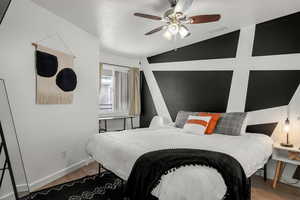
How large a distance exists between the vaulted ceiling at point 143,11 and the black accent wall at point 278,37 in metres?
0.11

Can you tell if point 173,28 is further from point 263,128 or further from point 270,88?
point 263,128

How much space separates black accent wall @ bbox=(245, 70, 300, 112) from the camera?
2.55 meters

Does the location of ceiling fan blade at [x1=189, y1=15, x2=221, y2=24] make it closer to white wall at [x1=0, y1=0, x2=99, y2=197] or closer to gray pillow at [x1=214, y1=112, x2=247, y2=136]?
gray pillow at [x1=214, y1=112, x2=247, y2=136]

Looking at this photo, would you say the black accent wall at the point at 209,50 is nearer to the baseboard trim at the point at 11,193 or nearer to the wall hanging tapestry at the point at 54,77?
the wall hanging tapestry at the point at 54,77

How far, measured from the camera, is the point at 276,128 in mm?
2668

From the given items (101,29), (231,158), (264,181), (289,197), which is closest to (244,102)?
(264,181)

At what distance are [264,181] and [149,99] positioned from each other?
10.1ft

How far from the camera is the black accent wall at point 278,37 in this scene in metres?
2.53

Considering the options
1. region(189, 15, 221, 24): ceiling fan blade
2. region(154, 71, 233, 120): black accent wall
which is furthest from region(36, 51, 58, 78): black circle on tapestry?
region(154, 71, 233, 120): black accent wall

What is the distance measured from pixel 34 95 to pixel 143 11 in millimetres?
1849

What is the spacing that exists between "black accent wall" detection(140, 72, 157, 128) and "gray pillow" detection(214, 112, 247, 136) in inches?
81.3

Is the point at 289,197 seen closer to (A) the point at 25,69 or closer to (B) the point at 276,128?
(B) the point at 276,128

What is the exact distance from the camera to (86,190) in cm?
224

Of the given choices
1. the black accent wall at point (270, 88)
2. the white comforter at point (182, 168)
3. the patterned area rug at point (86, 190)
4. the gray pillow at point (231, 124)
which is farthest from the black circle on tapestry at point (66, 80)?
the black accent wall at point (270, 88)
